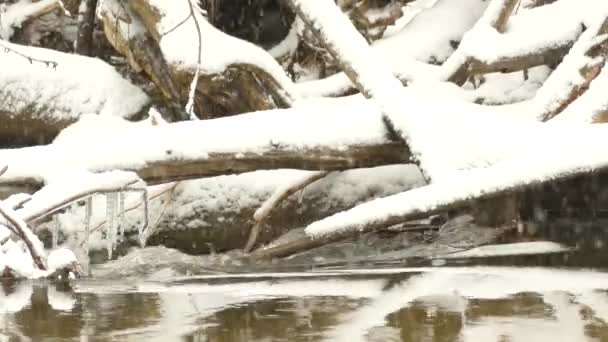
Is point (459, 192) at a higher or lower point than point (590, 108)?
lower

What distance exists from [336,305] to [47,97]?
6744 millimetres

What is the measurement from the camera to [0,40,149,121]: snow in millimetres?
10094

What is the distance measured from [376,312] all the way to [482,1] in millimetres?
7509

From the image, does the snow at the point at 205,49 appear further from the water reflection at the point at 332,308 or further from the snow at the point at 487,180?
the water reflection at the point at 332,308

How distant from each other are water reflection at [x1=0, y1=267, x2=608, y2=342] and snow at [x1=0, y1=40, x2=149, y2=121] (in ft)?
15.3

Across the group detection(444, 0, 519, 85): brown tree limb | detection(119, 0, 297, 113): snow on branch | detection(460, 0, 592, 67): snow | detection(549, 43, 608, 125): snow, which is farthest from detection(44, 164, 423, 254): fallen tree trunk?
detection(549, 43, 608, 125): snow

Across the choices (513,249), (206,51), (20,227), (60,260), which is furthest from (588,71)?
(20,227)

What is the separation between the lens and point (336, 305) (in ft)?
14.4

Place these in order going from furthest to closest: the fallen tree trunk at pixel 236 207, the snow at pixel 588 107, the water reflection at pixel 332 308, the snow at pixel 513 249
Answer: the fallen tree trunk at pixel 236 207
the snow at pixel 588 107
the snow at pixel 513 249
the water reflection at pixel 332 308

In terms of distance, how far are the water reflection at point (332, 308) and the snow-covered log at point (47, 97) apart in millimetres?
4632

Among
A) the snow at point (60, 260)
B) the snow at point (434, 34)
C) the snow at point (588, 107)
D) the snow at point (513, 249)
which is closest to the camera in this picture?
the snow at point (60, 260)

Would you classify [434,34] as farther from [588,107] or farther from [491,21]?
[588,107]

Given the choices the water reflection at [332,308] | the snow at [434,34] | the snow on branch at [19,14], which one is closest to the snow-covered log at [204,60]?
the snow at [434,34]

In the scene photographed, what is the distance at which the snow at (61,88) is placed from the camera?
397 inches
